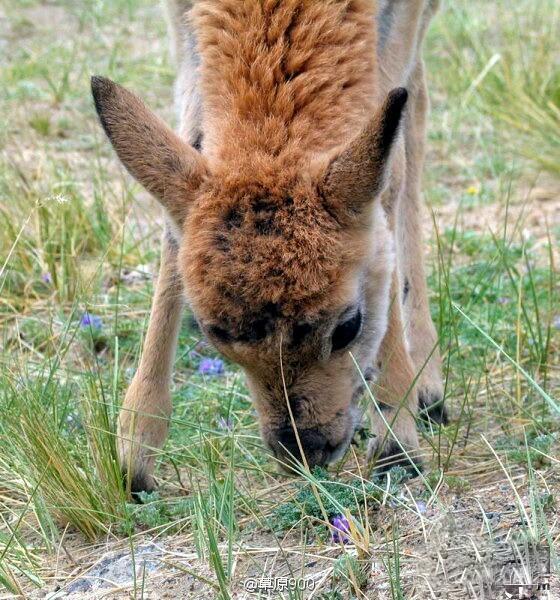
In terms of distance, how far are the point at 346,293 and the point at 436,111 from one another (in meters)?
6.76

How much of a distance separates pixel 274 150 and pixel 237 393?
4.89 feet

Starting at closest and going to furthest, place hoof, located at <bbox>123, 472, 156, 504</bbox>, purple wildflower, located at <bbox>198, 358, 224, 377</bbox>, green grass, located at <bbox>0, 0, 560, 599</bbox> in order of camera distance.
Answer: green grass, located at <bbox>0, 0, 560, 599</bbox>, hoof, located at <bbox>123, 472, 156, 504</bbox>, purple wildflower, located at <bbox>198, 358, 224, 377</bbox>

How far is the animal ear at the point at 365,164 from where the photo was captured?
13.8 ft

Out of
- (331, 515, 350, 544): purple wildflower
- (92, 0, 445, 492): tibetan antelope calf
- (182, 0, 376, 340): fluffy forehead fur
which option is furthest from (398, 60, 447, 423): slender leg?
(331, 515, 350, 544): purple wildflower

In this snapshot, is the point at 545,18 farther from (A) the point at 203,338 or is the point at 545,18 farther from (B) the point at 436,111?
(A) the point at 203,338

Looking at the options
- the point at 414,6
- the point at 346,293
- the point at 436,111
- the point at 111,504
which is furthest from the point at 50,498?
the point at 436,111

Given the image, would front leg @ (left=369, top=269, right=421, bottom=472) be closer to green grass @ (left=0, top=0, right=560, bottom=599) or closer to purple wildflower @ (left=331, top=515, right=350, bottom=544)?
green grass @ (left=0, top=0, right=560, bottom=599)

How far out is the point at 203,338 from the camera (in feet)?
16.4

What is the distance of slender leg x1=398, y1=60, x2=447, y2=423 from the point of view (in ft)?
21.4

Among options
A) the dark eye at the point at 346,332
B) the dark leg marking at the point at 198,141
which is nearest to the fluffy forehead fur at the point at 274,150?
the dark eye at the point at 346,332

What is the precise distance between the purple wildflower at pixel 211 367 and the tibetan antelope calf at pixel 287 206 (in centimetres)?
78

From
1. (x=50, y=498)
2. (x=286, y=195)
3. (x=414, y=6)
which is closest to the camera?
(x=286, y=195)

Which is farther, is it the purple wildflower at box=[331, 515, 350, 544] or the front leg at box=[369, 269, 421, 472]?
the front leg at box=[369, 269, 421, 472]

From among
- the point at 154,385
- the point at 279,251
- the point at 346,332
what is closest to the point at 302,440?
the point at 346,332
